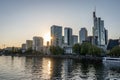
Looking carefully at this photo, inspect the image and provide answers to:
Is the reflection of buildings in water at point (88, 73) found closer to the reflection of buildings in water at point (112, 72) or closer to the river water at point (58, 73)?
the river water at point (58, 73)

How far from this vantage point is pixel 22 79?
67.8m

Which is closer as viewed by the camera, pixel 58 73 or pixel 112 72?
pixel 58 73

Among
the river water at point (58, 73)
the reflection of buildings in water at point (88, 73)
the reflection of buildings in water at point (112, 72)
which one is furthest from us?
the reflection of buildings in water at point (112, 72)

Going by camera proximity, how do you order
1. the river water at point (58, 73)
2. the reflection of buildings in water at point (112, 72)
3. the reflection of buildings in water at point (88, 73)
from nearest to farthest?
the river water at point (58, 73) → the reflection of buildings in water at point (88, 73) → the reflection of buildings in water at point (112, 72)

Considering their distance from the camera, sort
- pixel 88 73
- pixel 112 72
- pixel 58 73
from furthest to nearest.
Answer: pixel 112 72
pixel 88 73
pixel 58 73

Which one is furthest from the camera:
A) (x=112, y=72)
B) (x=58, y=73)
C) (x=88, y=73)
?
(x=112, y=72)

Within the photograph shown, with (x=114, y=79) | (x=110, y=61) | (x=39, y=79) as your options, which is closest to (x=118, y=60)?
(x=110, y=61)

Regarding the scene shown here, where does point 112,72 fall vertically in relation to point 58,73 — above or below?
below

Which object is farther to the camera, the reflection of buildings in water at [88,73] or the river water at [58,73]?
the reflection of buildings in water at [88,73]

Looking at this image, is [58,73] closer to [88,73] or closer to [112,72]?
[88,73]

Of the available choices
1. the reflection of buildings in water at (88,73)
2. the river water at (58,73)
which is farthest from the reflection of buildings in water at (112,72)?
the reflection of buildings in water at (88,73)

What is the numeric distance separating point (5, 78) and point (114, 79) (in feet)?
102

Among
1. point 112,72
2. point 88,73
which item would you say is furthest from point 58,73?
point 112,72

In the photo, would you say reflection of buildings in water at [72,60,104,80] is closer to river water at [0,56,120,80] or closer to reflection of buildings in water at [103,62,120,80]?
river water at [0,56,120,80]
